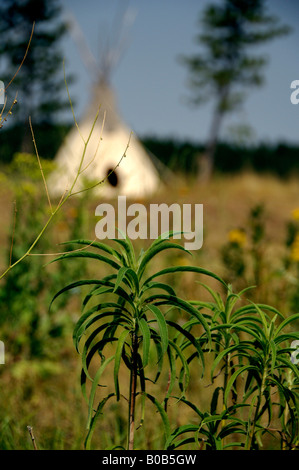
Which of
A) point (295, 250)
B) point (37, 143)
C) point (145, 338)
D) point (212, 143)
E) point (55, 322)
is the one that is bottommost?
point (55, 322)

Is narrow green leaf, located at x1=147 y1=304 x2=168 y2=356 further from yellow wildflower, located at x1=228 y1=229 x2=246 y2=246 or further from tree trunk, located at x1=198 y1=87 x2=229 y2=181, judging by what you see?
tree trunk, located at x1=198 y1=87 x2=229 y2=181

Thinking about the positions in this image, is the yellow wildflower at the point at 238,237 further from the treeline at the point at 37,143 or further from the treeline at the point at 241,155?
the treeline at the point at 241,155

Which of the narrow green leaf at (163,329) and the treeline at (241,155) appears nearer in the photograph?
the narrow green leaf at (163,329)


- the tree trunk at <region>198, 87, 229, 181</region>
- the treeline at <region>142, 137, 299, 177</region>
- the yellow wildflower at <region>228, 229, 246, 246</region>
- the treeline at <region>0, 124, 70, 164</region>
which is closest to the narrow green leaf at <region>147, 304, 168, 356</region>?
the treeline at <region>0, 124, 70, 164</region>

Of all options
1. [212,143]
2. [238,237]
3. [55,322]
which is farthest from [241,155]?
[55,322]

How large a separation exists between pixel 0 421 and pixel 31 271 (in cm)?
92

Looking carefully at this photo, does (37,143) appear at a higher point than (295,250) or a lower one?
higher

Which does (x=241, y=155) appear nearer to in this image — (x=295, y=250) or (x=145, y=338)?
(x=295, y=250)

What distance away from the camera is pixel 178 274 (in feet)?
10.9

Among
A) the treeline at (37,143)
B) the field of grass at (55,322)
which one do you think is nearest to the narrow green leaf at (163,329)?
the treeline at (37,143)

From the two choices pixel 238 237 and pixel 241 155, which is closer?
pixel 238 237
